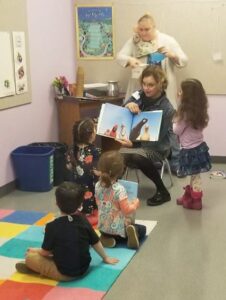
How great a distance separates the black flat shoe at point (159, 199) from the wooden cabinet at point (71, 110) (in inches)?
55.8

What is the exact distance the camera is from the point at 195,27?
15.4 ft

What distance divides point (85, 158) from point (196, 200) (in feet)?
3.07

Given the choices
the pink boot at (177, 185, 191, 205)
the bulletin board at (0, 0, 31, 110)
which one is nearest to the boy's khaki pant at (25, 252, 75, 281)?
the pink boot at (177, 185, 191, 205)

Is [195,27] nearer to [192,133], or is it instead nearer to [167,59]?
[167,59]

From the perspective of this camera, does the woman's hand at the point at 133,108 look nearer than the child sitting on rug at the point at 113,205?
No

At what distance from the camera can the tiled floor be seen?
235 cm

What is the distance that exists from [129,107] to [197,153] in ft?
2.21

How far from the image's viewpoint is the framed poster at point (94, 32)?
500cm

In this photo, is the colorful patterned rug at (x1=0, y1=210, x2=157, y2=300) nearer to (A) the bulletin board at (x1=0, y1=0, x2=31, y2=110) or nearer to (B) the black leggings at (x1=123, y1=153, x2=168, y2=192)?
(B) the black leggings at (x1=123, y1=153, x2=168, y2=192)

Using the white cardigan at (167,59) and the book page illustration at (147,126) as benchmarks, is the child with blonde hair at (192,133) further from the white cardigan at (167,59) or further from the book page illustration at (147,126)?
the white cardigan at (167,59)

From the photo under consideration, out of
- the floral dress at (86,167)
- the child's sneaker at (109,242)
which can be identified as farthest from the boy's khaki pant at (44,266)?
the floral dress at (86,167)

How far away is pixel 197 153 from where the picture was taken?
3.48m

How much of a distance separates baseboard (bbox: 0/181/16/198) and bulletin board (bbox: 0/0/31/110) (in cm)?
69

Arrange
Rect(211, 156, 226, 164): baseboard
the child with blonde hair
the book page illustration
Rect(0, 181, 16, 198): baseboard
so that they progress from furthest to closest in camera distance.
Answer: Rect(211, 156, 226, 164): baseboard, Rect(0, 181, 16, 198): baseboard, the book page illustration, the child with blonde hair
